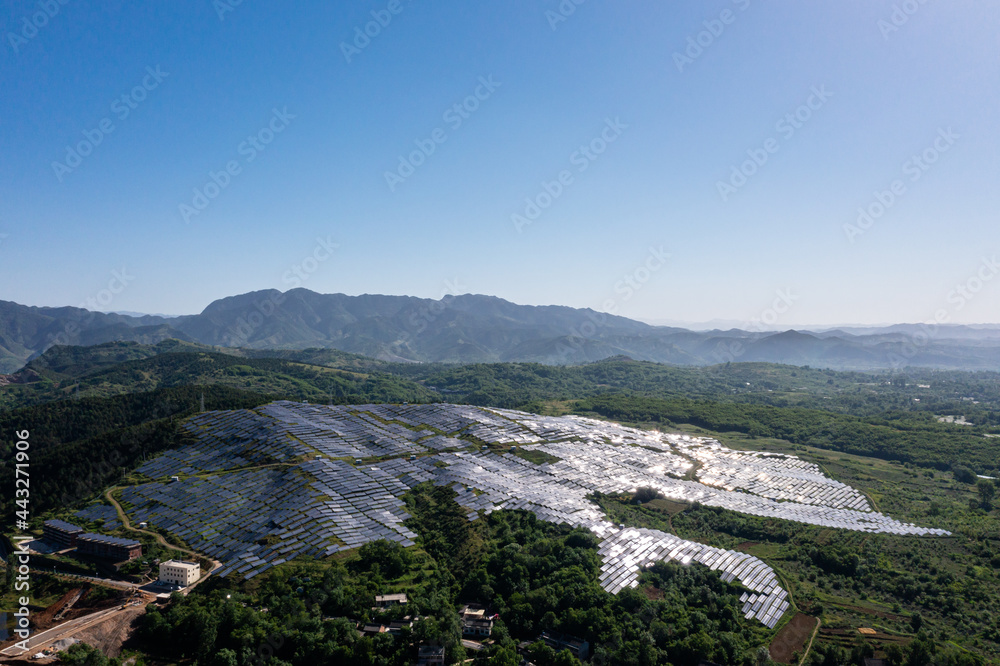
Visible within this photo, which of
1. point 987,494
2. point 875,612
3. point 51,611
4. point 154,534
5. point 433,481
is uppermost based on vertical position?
point 433,481

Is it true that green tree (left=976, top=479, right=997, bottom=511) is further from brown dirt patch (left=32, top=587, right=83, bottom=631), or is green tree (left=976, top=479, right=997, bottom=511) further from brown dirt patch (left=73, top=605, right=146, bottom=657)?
brown dirt patch (left=32, top=587, right=83, bottom=631)

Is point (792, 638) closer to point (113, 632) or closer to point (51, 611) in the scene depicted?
point (113, 632)

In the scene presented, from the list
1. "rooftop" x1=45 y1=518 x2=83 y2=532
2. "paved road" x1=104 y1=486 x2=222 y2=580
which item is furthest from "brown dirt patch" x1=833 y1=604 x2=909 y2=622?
"rooftop" x1=45 y1=518 x2=83 y2=532

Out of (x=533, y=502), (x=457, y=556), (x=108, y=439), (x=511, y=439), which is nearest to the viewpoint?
(x=457, y=556)

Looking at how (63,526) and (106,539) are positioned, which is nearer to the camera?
(106,539)

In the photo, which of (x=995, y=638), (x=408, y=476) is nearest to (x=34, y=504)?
(x=408, y=476)

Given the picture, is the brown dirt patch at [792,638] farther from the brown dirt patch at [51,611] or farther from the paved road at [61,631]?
the brown dirt patch at [51,611]

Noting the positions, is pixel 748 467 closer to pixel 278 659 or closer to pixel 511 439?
pixel 511 439

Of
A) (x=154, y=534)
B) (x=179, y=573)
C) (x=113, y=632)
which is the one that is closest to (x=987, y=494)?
(x=179, y=573)
